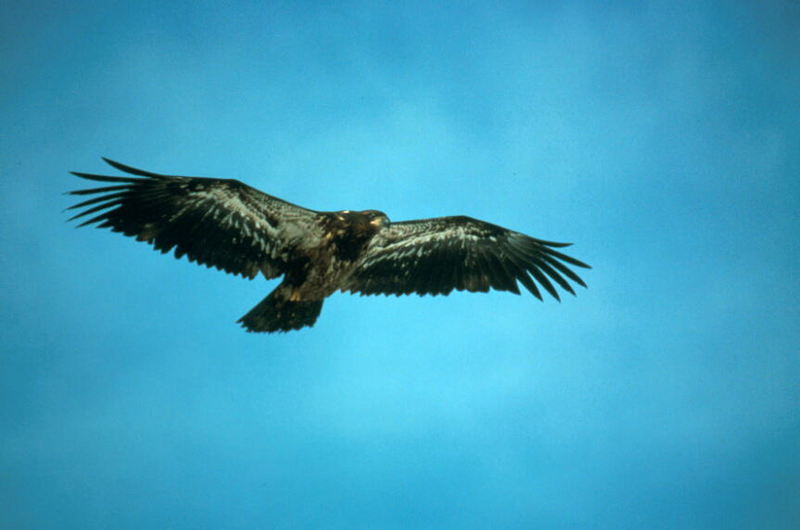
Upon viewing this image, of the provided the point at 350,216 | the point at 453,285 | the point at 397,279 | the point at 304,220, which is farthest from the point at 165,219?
the point at 453,285

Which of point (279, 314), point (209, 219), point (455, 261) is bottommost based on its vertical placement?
point (279, 314)

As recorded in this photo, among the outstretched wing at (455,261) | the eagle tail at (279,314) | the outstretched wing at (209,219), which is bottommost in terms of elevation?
the eagle tail at (279,314)

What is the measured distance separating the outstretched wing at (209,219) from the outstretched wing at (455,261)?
102 cm

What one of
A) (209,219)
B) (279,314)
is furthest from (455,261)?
(209,219)

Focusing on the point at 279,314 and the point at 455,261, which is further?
the point at 455,261

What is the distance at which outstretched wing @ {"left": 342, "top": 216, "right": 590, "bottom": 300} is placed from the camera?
741 centimetres

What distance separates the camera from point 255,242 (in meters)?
6.79

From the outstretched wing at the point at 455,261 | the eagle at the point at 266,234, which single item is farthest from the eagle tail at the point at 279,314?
the outstretched wing at the point at 455,261

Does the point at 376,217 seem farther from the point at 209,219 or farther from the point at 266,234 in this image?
the point at 209,219

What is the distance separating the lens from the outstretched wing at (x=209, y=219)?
627 centimetres

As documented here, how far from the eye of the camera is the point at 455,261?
768cm

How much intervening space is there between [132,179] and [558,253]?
4.85 meters

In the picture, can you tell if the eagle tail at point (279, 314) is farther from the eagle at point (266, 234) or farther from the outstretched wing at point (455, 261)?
the outstretched wing at point (455, 261)

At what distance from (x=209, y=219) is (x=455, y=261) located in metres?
2.97
